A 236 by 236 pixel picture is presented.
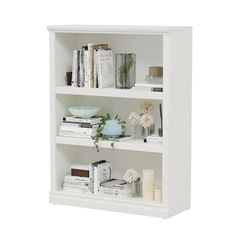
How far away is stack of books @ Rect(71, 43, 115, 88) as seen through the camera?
22.2ft

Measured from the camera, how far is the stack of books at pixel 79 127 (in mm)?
6840

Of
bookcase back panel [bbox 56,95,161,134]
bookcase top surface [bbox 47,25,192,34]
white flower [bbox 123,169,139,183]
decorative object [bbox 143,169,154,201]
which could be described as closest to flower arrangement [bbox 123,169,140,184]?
white flower [bbox 123,169,139,183]

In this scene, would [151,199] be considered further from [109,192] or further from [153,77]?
[153,77]

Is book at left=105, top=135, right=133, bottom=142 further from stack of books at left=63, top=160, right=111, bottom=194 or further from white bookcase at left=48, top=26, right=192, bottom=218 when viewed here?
stack of books at left=63, top=160, right=111, bottom=194

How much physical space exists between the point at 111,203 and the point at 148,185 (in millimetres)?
319

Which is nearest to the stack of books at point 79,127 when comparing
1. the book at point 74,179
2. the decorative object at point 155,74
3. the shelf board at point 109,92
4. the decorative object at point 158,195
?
the shelf board at point 109,92

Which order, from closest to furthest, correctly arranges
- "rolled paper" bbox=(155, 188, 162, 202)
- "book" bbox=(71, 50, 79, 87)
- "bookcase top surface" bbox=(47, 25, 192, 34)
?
"bookcase top surface" bbox=(47, 25, 192, 34), "rolled paper" bbox=(155, 188, 162, 202), "book" bbox=(71, 50, 79, 87)

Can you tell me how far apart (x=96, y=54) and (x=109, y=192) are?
3.41 ft

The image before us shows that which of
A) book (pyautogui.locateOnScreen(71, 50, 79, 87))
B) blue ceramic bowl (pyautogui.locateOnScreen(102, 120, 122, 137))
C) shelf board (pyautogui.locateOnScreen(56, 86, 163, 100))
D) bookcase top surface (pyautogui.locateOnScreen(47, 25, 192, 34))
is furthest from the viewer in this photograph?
book (pyautogui.locateOnScreen(71, 50, 79, 87))

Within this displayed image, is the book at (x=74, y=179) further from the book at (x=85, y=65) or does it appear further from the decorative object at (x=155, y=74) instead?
the decorative object at (x=155, y=74)

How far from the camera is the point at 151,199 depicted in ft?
21.6
